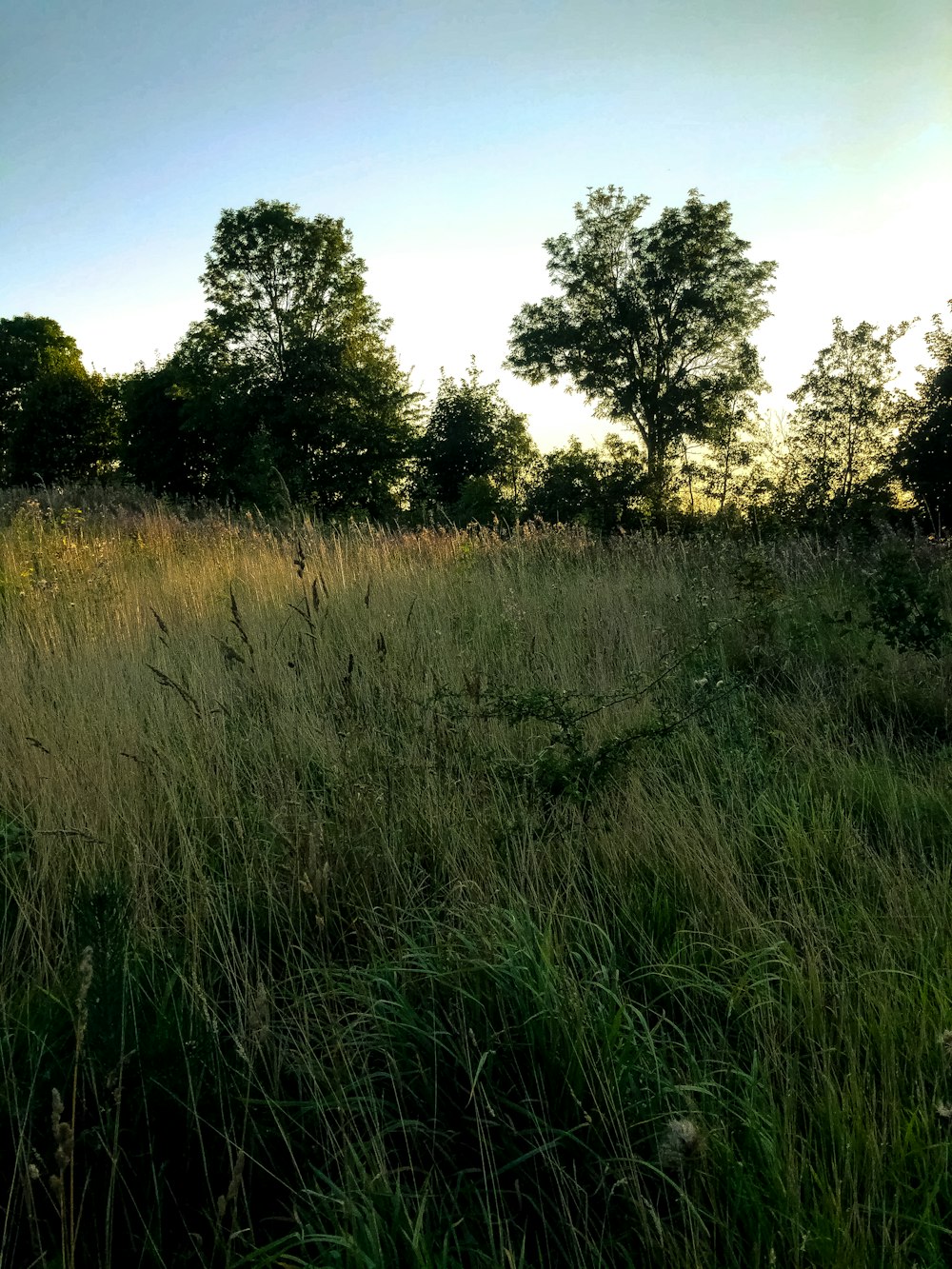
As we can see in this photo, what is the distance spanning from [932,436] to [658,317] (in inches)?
604

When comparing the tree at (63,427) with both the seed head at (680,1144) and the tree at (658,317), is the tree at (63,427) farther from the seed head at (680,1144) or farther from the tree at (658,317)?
the seed head at (680,1144)

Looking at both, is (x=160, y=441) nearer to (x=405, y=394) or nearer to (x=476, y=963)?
(x=405, y=394)

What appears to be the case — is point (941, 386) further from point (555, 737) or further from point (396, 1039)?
point (396, 1039)

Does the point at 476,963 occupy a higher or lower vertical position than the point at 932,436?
lower

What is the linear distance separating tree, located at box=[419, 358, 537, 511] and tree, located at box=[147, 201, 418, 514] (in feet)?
3.04

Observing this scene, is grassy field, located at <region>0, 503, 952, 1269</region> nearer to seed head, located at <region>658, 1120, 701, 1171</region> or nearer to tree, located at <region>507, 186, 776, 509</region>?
seed head, located at <region>658, 1120, 701, 1171</region>

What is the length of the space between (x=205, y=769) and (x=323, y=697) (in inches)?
34.5

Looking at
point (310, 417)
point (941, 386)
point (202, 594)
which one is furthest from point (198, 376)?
point (202, 594)

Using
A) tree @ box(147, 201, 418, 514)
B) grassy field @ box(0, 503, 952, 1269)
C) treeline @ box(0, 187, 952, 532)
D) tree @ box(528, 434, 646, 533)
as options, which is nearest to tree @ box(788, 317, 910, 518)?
treeline @ box(0, 187, 952, 532)

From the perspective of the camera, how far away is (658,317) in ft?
98.2

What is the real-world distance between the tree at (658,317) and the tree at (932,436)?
1118 centimetres

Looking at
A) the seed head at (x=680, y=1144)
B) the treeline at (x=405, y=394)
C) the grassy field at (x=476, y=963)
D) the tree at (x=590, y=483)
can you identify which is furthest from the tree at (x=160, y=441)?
the seed head at (x=680, y=1144)

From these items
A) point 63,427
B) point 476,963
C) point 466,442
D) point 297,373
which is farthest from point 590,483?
point 476,963

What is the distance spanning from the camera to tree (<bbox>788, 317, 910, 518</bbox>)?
2058cm
